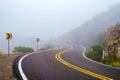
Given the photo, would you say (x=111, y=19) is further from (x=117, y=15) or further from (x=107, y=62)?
(x=107, y=62)

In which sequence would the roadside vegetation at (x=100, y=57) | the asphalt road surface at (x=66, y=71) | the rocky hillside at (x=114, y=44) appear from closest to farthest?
the asphalt road surface at (x=66, y=71) → the roadside vegetation at (x=100, y=57) → the rocky hillside at (x=114, y=44)

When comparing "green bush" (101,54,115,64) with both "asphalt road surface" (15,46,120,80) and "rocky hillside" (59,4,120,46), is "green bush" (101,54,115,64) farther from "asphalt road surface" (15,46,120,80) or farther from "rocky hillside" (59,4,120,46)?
"rocky hillside" (59,4,120,46)

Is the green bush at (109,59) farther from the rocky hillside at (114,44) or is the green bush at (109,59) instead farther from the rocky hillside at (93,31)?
the rocky hillside at (93,31)

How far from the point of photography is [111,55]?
19.7 metres

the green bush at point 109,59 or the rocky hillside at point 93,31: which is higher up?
the green bush at point 109,59

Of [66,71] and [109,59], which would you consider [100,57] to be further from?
[66,71]

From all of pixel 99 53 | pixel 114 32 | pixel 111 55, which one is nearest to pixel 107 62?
pixel 111 55

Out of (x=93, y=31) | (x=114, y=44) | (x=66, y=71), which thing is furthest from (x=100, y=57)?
(x=93, y=31)

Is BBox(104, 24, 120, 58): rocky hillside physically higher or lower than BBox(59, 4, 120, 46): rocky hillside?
higher

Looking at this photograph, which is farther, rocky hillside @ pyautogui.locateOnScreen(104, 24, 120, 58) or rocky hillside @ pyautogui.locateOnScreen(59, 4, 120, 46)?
rocky hillside @ pyautogui.locateOnScreen(59, 4, 120, 46)

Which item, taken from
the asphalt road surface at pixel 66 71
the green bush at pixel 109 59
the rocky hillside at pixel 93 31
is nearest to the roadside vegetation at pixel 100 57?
the green bush at pixel 109 59

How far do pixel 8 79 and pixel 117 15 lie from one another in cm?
8948

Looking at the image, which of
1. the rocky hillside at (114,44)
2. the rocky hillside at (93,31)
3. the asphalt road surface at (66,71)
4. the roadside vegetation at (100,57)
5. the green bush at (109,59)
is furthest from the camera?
the rocky hillside at (93,31)

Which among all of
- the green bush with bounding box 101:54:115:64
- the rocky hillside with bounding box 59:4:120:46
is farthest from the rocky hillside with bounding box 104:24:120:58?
the rocky hillside with bounding box 59:4:120:46
